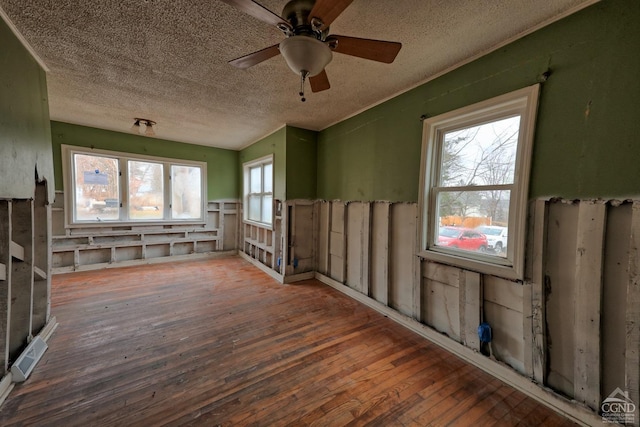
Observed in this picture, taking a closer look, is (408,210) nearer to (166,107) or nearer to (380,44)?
(380,44)

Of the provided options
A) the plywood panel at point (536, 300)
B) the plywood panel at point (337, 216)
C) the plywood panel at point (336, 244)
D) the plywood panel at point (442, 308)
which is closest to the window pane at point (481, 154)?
the plywood panel at point (536, 300)

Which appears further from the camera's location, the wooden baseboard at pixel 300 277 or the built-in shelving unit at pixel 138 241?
the built-in shelving unit at pixel 138 241

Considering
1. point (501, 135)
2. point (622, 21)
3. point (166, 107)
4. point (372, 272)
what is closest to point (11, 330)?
point (166, 107)

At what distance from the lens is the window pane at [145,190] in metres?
4.54

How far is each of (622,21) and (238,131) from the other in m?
4.34

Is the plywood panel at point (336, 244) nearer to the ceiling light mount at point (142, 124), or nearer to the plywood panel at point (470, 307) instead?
the plywood panel at point (470, 307)

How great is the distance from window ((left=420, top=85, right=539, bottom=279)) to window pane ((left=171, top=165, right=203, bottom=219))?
4.78m

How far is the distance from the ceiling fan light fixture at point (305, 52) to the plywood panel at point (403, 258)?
171 centimetres

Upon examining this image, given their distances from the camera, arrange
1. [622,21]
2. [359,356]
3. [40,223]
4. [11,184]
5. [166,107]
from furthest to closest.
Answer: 1. [166,107]
2. [40,223]
3. [359,356]
4. [11,184]
5. [622,21]

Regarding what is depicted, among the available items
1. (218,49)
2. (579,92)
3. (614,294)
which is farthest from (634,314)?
(218,49)

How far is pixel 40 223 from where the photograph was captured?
2.22 m

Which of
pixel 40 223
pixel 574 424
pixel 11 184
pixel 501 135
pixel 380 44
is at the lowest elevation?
pixel 574 424

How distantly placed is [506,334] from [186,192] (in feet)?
18.7

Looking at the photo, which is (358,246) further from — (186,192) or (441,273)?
(186,192)
